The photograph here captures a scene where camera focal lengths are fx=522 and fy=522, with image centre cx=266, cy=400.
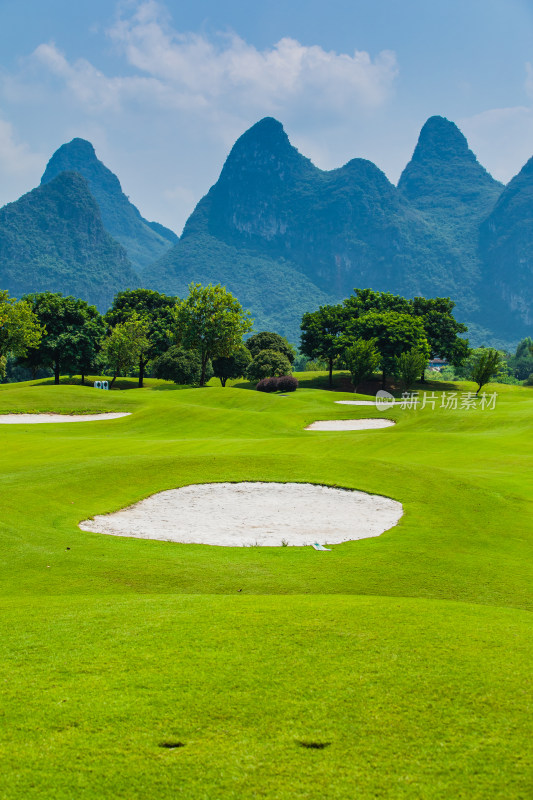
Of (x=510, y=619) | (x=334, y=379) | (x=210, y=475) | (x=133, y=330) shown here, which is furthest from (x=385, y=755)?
(x=334, y=379)

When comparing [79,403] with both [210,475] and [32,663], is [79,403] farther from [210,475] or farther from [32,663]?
[32,663]

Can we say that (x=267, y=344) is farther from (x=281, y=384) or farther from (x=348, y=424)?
(x=348, y=424)

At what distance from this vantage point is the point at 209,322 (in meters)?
74.7

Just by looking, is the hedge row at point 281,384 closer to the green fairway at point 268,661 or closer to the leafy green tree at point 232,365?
the leafy green tree at point 232,365

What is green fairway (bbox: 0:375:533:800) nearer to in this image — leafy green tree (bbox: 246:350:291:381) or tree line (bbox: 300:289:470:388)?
tree line (bbox: 300:289:470:388)

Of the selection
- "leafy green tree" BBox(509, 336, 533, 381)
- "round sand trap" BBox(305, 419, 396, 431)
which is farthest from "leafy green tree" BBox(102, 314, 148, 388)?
"leafy green tree" BBox(509, 336, 533, 381)

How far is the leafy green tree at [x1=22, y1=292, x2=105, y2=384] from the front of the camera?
76.2 metres

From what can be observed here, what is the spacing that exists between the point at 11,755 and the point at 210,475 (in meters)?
15.8

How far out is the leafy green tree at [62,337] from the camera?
250 feet

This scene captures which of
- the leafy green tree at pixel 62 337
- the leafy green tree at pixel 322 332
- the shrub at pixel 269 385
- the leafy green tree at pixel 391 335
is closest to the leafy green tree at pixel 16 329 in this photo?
the leafy green tree at pixel 62 337

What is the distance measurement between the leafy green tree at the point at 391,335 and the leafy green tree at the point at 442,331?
7.82 meters

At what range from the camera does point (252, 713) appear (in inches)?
200

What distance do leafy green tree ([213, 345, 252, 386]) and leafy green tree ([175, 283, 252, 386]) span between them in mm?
4927

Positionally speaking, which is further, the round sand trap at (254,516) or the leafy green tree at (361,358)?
the leafy green tree at (361,358)
